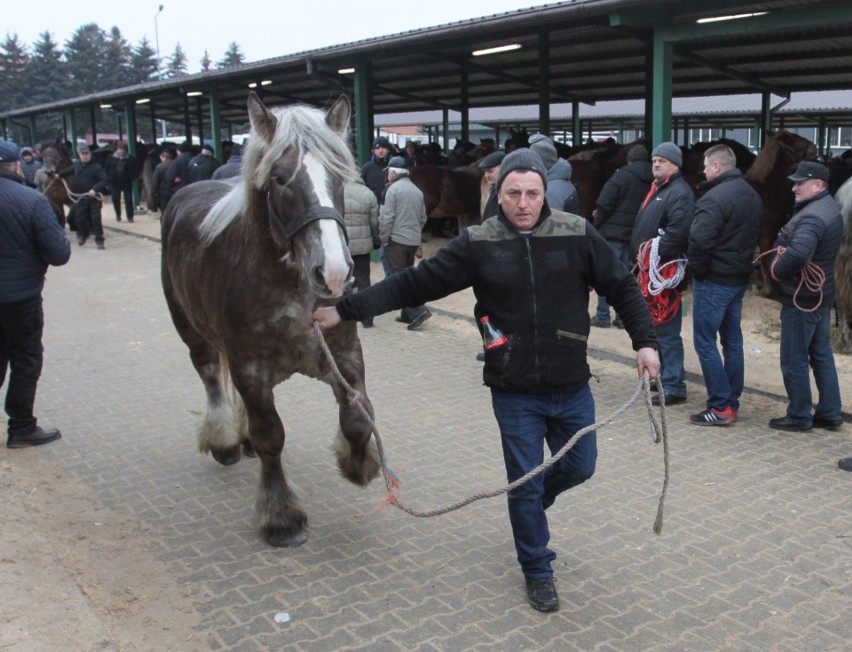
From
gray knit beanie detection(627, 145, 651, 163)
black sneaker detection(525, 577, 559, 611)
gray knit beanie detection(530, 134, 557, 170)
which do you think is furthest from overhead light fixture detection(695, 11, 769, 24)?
black sneaker detection(525, 577, 559, 611)

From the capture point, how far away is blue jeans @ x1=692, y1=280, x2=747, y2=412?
6.15 m

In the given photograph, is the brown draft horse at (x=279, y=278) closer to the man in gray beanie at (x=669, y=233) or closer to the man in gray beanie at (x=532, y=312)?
the man in gray beanie at (x=532, y=312)

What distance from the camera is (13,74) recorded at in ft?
309

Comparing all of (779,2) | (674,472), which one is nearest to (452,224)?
(779,2)

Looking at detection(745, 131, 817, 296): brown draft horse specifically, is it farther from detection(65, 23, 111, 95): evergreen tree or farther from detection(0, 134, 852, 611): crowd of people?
detection(65, 23, 111, 95): evergreen tree

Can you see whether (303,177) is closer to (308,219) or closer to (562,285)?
(308,219)

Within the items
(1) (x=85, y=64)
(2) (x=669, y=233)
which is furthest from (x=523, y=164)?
(1) (x=85, y=64)

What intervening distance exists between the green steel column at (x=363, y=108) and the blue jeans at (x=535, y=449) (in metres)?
11.6

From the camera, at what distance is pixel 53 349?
8906 mm

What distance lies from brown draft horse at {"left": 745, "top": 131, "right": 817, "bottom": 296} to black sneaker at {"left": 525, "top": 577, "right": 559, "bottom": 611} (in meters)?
7.65

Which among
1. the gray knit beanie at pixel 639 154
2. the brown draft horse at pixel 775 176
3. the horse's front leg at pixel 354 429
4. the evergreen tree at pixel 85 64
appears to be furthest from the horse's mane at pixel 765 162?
the evergreen tree at pixel 85 64

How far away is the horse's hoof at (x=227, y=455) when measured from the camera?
17.8 feet

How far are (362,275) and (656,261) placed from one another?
4.13m

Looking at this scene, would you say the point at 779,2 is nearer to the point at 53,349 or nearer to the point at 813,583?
the point at 813,583
